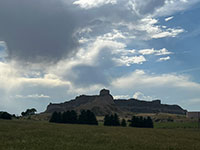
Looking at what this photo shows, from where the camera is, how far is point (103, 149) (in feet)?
86.0

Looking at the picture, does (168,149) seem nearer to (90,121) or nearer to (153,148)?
(153,148)

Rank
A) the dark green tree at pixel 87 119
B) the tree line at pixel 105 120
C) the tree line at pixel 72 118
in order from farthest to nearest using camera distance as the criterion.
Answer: the dark green tree at pixel 87 119, the tree line at pixel 72 118, the tree line at pixel 105 120

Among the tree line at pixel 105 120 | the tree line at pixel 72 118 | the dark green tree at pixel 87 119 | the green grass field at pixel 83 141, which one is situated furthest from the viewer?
the dark green tree at pixel 87 119

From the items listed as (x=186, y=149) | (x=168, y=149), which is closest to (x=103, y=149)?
(x=168, y=149)

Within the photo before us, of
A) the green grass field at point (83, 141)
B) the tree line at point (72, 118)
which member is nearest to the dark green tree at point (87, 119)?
the tree line at point (72, 118)

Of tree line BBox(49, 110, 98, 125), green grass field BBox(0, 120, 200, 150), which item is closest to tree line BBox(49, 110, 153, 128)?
tree line BBox(49, 110, 98, 125)

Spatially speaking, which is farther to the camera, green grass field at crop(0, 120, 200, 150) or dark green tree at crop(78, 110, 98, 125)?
dark green tree at crop(78, 110, 98, 125)

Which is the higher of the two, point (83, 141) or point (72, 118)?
point (72, 118)

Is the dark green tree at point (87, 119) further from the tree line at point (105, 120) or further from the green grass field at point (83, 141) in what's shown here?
the green grass field at point (83, 141)

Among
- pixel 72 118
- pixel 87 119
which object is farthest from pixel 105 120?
pixel 72 118

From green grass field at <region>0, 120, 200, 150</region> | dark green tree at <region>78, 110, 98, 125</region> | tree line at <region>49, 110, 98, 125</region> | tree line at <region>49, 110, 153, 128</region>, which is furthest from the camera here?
dark green tree at <region>78, 110, 98, 125</region>

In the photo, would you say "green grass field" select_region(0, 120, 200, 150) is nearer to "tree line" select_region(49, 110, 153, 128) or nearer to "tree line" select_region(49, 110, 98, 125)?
"tree line" select_region(49, 110, 153, 128)

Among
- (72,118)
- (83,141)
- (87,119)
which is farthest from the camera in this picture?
(87,119)

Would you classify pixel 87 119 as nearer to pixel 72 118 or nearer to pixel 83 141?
pixel 72 118
